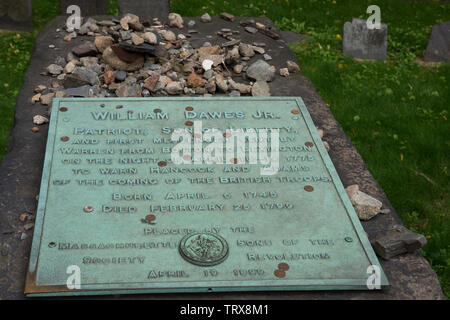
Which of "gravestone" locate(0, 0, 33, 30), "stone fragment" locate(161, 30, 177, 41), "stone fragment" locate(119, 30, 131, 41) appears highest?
"stone fragment" locate(119, 30, 131, 41)

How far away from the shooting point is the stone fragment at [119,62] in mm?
4012

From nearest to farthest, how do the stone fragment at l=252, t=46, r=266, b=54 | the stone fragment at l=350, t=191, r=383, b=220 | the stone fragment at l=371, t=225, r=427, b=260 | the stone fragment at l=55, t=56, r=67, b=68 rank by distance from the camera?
the stone fragment at l=371, t=225, r=427, b=260
the stone fragment at l=350, t=191, r=383, b=220
the stone fragment at l=55, t=56, r=67, b=68
the stone fragment at l=252, t=46, r=266, b=54

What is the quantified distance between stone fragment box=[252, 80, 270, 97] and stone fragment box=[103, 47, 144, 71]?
861 mm

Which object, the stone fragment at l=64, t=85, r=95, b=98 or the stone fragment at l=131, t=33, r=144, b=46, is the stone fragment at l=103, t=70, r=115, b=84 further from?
the stone fragment at l=131, t=33, r=144, b=46

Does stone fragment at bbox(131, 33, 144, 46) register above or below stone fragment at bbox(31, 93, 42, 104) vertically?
above

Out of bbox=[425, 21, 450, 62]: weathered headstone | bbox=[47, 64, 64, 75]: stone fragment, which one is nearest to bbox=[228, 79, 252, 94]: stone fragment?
bbox=[47, 64, 64, 75]: stone fragment

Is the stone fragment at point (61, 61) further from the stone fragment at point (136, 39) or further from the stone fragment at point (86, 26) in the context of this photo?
the stone fragment at point (136, 39)

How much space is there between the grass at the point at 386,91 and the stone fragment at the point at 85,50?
0.76 metres

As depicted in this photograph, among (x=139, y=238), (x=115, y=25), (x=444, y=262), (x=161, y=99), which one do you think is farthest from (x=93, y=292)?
(x=115, y=25)

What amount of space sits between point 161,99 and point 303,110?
0.87 meters

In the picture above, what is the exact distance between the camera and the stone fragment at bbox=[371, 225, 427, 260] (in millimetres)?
2646

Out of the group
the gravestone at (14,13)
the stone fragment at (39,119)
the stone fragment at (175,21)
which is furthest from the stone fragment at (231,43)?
the gravestone at (14,13)

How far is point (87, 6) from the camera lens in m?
6.31

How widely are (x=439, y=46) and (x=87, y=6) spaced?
404 cm
